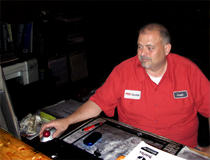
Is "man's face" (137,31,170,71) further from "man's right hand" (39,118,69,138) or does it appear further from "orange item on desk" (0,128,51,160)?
"orange item on desk" (0,128,51,160)

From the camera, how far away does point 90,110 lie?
1501 mm

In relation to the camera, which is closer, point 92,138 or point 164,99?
point 92,138

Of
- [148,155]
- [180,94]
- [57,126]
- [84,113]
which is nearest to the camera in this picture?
[148,155]

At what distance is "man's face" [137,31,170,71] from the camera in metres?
1.54

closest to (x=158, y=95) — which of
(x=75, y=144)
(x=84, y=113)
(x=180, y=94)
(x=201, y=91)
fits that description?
(x=180, y=94)

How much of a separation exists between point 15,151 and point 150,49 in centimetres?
103

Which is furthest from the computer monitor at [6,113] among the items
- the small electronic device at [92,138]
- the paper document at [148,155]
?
the paper document at [148,155]

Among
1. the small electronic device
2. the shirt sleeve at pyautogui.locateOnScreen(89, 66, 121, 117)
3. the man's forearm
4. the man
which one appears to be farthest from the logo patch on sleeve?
the small electronic device

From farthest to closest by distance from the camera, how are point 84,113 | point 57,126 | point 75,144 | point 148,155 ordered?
1. point 84,113
2. point 57,126
3. point 75,144
4. point 148,155

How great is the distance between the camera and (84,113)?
1.46 meters

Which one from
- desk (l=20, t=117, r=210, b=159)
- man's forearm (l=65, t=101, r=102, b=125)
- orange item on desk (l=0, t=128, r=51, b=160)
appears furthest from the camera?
man's forearm (l=65, t=101, r=102, b=125)

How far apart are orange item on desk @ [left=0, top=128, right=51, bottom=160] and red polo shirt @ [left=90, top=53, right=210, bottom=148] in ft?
2.32

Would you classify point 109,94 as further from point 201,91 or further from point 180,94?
point 201,91

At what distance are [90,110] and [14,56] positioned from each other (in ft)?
4.92
